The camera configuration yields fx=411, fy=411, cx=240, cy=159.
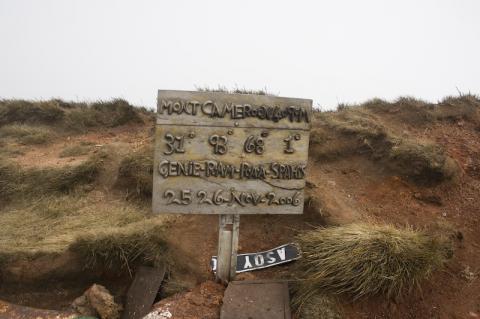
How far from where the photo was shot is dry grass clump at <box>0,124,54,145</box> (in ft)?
34.6

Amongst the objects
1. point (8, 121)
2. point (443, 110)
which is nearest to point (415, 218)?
point (443, 110)

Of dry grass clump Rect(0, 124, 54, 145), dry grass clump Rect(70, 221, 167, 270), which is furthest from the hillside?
dry grass clump Rect(0, 124, 54, 145)

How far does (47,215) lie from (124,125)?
14.8ft

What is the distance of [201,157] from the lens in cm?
445

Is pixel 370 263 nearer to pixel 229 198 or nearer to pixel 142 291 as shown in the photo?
pixel 229 198

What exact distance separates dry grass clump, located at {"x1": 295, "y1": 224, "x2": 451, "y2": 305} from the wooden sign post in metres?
0.67

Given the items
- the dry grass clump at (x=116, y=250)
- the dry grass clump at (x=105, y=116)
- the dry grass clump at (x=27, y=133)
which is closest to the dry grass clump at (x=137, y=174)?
the dry grass clump at (x=116, y=250)

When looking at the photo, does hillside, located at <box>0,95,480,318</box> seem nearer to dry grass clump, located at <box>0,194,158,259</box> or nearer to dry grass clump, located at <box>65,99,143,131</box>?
dry grass clump, located at <box>0,194,158,259</box>

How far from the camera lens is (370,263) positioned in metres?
4.30

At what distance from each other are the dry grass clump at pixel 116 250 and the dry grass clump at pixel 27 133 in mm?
6182

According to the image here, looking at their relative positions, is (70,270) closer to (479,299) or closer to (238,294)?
(238,294)

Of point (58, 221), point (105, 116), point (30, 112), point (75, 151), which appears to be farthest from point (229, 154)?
point (30, 112)

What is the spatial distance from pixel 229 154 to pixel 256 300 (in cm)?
161

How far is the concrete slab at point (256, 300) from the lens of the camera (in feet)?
14.0
